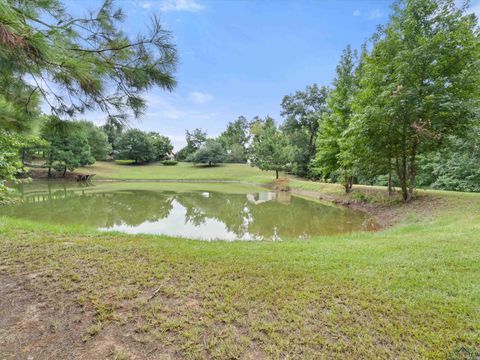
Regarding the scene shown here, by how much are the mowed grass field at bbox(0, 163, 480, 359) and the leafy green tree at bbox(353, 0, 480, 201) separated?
15.7ft

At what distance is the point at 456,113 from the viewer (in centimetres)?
646

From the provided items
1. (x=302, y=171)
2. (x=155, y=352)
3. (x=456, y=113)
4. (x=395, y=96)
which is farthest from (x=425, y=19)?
(x=302, y=171)

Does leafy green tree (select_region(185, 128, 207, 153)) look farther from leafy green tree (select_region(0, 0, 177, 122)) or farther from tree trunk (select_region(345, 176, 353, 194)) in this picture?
leafy green tree (select_region(0, 0, 177, 122))

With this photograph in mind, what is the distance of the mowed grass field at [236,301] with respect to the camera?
1741 millimetres

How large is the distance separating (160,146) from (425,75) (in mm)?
37606

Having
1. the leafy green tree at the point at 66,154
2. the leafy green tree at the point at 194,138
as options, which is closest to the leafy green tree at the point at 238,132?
the leafy green tree at the point at 194,138

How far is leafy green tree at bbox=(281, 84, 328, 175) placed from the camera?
25.5 m

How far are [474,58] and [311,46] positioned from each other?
4.90 m

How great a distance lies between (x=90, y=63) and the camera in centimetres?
218

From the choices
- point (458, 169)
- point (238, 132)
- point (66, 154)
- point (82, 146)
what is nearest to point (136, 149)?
point (82, 146)

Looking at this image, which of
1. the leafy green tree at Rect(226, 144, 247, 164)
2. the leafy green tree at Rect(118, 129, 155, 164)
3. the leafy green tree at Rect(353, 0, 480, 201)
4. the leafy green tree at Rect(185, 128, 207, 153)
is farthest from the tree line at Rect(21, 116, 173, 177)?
the leafy green tree at Rect(226, 144, 247, 164)

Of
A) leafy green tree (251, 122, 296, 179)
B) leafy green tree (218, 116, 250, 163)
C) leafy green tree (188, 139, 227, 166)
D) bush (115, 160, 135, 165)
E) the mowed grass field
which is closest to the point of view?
the mowed grass field

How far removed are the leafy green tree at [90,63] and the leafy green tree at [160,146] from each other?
3598cm

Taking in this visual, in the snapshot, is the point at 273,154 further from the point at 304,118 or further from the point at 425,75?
the point at 425,75
